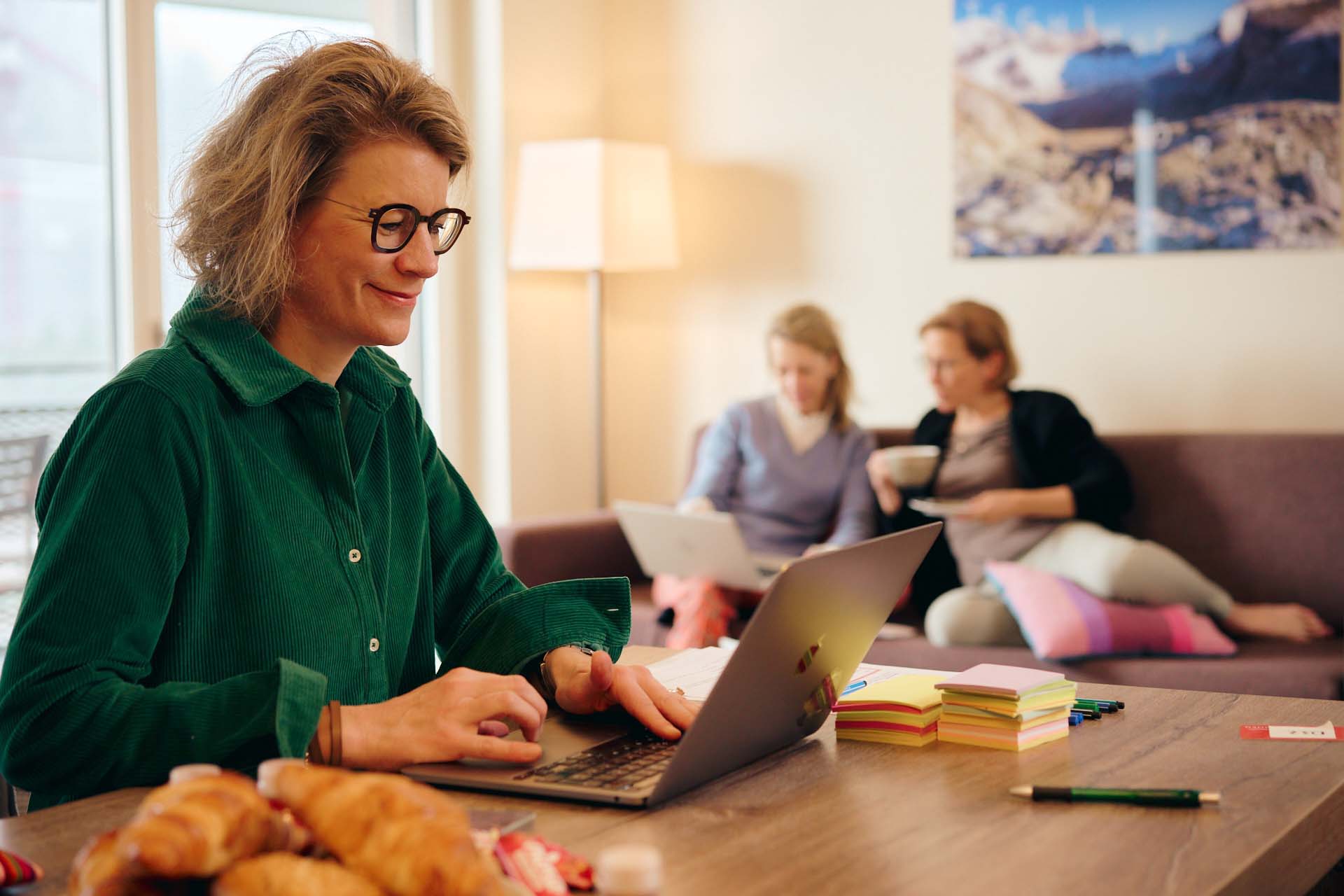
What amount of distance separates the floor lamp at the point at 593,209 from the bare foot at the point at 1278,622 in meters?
1.87

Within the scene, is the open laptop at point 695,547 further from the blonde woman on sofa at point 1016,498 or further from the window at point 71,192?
the window at point 71,192

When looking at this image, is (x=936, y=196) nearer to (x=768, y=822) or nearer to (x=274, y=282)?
(x=274, y=282)

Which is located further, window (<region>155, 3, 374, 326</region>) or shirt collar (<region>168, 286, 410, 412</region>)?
window (<region>155, 3, 374, 326</region>)

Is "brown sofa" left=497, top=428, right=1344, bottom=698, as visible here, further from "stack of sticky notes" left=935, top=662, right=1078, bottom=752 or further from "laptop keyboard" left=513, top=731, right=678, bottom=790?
"laptop keyboard" left=513, top=731, right=678, bottom=790

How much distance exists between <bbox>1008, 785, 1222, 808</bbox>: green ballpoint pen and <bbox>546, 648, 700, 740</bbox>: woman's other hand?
29 cm

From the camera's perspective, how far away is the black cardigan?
3139 mm

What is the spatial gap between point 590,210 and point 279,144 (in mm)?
2681

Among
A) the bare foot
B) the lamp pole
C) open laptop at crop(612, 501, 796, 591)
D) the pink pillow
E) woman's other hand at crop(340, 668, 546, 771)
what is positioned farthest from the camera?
the lamp pole

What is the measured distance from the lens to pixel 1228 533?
10.3 ft

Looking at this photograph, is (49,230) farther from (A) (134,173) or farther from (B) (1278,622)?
(B) (1278,622)

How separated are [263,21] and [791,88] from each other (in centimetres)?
149

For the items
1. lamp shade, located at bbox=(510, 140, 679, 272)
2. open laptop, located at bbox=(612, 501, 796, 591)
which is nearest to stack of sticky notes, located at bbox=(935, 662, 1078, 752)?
open laptop, located at bbox=(612, 501, 796, 591)

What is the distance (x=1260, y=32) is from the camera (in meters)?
3.34

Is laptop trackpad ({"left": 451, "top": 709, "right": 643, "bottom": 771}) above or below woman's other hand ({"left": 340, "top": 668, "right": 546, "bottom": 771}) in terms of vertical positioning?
below
